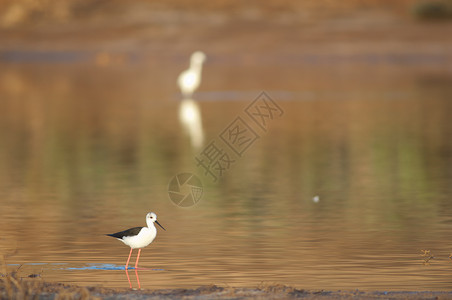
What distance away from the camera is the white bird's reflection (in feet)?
64.6

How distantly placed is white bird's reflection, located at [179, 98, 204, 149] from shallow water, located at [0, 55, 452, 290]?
0.16 meters

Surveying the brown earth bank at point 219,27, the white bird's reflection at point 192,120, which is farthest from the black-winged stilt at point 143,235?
the brown earth bank at point 219,27

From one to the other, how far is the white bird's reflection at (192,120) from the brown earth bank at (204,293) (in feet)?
35.4

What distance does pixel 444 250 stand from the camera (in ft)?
31.4

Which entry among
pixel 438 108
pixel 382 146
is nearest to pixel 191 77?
pixel 438 108

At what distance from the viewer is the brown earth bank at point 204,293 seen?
7.41 meters

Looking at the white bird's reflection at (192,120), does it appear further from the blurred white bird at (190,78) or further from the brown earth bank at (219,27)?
the brown earth bank at (219,27)

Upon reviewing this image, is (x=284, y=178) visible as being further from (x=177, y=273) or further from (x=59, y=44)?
(x=59, y=44)

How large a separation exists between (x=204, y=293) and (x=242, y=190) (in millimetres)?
6182

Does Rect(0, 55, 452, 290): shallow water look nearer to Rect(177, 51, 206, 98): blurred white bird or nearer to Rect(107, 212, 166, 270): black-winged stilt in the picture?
Rect(107, 212, 166, 270): black-winged stilt

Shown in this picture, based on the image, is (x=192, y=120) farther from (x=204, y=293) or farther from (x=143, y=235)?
(x=204, y=293)

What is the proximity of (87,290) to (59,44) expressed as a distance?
1810 inches

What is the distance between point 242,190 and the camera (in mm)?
13734

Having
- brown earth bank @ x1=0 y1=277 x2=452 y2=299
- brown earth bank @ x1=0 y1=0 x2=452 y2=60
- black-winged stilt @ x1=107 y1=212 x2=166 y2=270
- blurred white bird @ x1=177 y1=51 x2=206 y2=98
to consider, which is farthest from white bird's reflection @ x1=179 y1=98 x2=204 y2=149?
brown earth bank @ x1=0 y1=0 x2=452 y2=60
